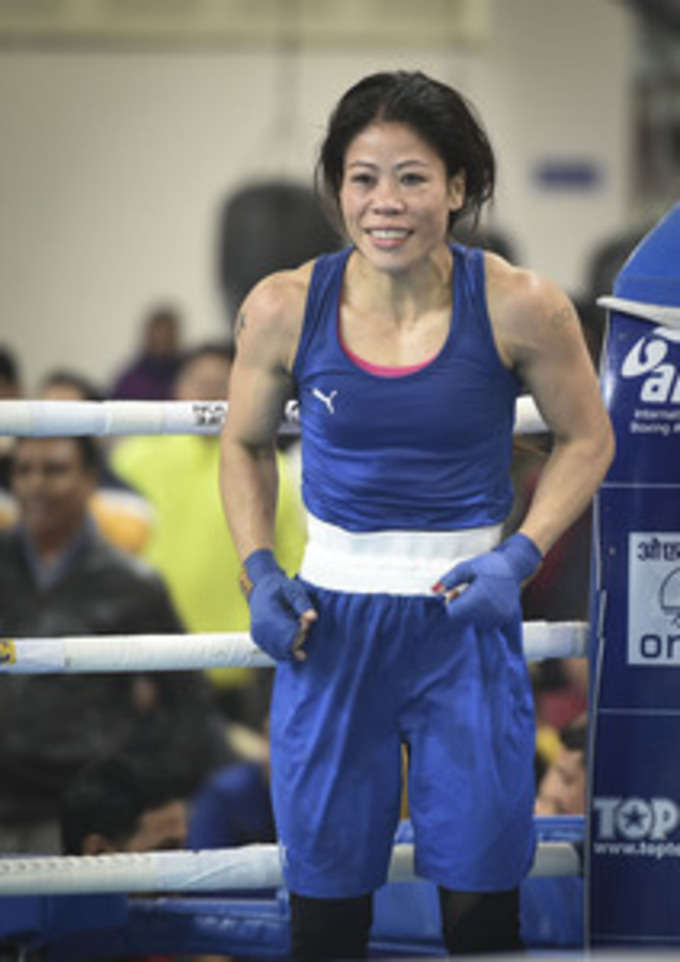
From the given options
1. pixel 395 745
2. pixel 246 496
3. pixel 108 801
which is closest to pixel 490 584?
pixel 395 745

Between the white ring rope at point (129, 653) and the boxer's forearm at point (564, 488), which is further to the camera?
the white ring rope at point (129, 653)

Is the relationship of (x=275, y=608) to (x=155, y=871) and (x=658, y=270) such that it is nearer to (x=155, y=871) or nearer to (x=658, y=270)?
(x=155, y=871)

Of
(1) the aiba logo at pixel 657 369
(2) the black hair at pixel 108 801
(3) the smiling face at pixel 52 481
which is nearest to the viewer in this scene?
(1) the aiba logo at pixel 657 369

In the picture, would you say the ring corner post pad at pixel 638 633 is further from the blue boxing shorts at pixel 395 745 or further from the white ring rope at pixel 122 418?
the blue boxing shorts at pixel 395 745

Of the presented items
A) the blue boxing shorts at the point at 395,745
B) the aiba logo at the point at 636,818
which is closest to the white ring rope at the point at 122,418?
the blue boxing shorts at the point at 395,745

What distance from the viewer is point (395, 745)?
2113mm

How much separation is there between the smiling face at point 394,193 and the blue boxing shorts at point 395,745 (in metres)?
0.37

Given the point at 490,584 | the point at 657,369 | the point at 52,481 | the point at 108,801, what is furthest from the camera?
the point at 52,481

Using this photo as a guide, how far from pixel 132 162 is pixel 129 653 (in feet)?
23.0

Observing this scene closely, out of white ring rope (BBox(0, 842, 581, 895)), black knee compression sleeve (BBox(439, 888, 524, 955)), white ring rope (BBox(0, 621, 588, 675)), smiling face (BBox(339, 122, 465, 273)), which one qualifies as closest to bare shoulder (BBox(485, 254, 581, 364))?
smiling face (BBox(339, 122, 465, 273))

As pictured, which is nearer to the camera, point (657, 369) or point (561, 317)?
point (561, 317)

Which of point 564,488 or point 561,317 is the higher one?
point 561,317

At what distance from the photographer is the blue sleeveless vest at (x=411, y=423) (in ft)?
6.74

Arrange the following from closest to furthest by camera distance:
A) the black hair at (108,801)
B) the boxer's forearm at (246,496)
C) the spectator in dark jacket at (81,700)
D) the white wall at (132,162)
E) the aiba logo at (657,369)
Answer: the boxer's forearm at (246,496) → the aiba logo at (657,369) → the black hair at (108,801) → the spectator in dark jacket at (81,700) → the white wall at (132,162)
